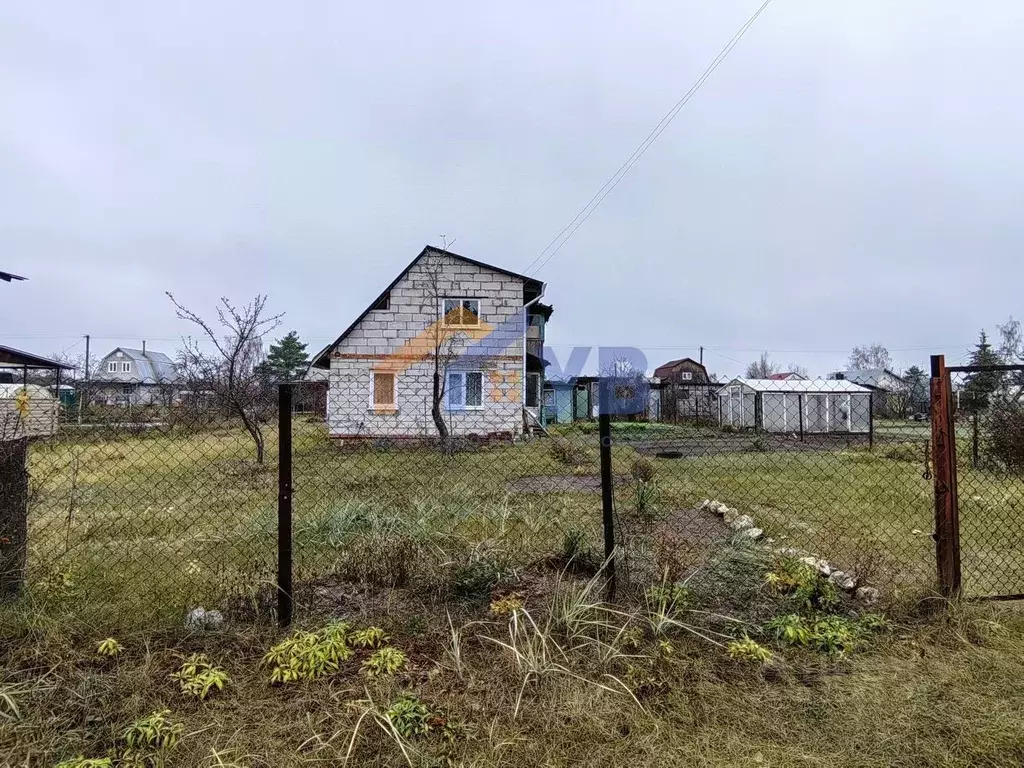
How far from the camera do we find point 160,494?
6.86m

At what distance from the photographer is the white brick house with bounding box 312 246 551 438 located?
14.7m

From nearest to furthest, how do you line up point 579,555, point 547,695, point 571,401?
point 547,695 < point 579,555 < point 571,401

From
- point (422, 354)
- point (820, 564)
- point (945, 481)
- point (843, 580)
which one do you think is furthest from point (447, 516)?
point (422, 354)

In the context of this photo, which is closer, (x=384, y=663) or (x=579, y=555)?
(x=384, y=663)

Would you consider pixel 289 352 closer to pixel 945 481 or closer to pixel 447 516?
pixel 447 516

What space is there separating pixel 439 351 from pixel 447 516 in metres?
10.2

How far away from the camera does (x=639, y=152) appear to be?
39.0 ft

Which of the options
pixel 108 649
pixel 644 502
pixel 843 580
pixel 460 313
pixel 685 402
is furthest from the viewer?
pixel 685 402

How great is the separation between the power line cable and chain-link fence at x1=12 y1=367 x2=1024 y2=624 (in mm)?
6476

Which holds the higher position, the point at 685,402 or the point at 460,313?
the point at 460,313

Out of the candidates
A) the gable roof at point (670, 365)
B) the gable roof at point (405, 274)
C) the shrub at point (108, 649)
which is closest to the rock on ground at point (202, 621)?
the shrub at point (108, 649)

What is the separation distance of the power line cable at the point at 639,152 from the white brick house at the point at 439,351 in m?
2.77

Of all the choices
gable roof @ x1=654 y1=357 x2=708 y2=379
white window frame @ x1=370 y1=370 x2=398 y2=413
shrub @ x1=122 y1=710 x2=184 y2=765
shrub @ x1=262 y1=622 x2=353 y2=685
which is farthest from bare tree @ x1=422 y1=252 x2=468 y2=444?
gable roof @ x1=654 y1=357 x2=708 y2=379

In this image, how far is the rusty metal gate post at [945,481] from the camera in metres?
2.80
